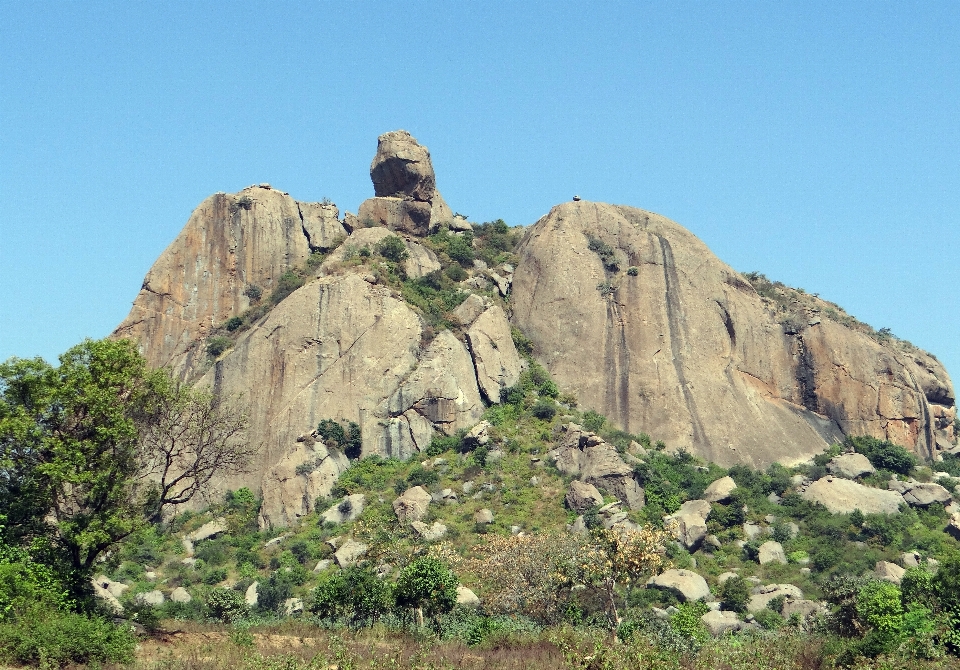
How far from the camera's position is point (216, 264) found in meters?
77.1

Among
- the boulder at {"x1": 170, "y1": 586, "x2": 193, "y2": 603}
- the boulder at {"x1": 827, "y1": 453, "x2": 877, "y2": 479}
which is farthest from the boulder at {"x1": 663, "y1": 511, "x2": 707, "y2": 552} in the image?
the boulder at {"x1": 170, "y1": 586, "x2": 193, "y2": 603}

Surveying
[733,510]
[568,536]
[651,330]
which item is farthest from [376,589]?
[651,330]

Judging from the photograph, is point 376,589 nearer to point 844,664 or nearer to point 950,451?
point 844,664

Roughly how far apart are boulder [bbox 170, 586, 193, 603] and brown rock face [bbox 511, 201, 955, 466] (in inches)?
1201

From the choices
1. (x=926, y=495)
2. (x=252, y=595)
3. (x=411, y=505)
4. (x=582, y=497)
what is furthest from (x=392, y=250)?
(x=926, y=495)

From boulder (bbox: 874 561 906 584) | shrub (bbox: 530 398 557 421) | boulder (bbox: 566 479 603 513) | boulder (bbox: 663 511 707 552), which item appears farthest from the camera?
shrub (bbox: 530 398 557 421)

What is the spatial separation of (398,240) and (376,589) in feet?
134

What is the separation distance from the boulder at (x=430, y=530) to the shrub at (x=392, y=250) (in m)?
25.9

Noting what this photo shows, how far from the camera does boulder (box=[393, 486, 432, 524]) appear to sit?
57531 millimetres

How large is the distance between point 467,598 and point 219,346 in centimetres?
3143

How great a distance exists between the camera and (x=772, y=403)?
74.5 metres

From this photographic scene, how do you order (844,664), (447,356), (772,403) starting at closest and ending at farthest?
(844,664)
(447,356)
(772,403)

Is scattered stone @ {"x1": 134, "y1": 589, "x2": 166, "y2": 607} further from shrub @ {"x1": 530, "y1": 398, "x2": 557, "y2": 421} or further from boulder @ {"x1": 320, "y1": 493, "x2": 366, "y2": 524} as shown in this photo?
shrub @ {"x1": 530, "y1": 398, "x2": 557, "y2": 421}

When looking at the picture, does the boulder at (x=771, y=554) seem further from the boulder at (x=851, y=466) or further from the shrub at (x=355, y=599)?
the shrub at (x=355, y=599)
